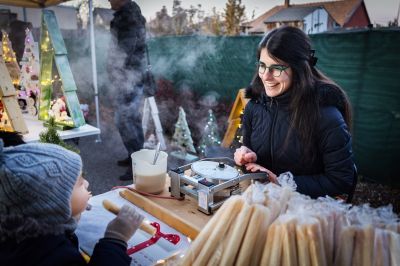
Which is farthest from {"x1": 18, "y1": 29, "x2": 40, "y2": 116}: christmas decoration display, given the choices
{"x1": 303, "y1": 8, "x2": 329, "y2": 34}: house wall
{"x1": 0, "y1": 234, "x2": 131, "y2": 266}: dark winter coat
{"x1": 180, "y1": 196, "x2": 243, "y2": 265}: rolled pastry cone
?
{"x1": 303, "y1": 8, "x2": 329, "y2": 34}: house wall

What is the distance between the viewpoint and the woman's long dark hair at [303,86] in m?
2.04

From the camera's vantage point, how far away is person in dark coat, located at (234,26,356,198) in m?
2.02

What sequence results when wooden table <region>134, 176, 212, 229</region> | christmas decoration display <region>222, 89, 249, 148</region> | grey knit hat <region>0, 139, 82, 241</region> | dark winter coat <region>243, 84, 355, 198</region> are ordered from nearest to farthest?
grey knit hat <region>0, 139, 82, 241</region>, wooden table <region>134, 176, 212, 229</region>, dark winter coat <region>243, 84, 355, 198</region>, christmas decoration display <region>222, 89, 249, 148</region>

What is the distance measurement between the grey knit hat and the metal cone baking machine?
2.24 feet

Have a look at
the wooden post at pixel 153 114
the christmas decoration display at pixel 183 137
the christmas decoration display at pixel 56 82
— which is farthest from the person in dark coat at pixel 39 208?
the wooden post at pixel 153 114

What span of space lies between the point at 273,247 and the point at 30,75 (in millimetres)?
4048

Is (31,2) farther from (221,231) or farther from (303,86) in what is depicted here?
(221,231)

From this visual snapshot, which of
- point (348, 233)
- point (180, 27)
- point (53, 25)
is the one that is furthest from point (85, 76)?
point (348, 233)

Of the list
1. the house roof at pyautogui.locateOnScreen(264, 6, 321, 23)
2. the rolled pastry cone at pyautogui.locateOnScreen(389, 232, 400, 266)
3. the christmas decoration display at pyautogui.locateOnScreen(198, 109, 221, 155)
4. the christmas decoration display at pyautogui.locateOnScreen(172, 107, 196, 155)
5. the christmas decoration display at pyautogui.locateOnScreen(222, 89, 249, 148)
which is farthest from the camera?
the christmas decoration display at pyautogui.locateOnScreen(172, 107, 196, 155)

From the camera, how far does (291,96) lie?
217 cm

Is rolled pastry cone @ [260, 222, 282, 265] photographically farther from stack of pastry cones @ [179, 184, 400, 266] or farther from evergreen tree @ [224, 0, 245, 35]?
evergreen tree @ [224, 0, 245, 35]

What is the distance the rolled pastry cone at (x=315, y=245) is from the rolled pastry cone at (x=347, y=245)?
6 centimetres

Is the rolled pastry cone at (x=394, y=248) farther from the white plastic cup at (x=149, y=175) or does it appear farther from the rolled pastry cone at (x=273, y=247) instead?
the white plastic cup at (x=149, y=175)

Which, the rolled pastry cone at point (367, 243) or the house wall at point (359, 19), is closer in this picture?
the rolled pastry cone at point (367, 243)
